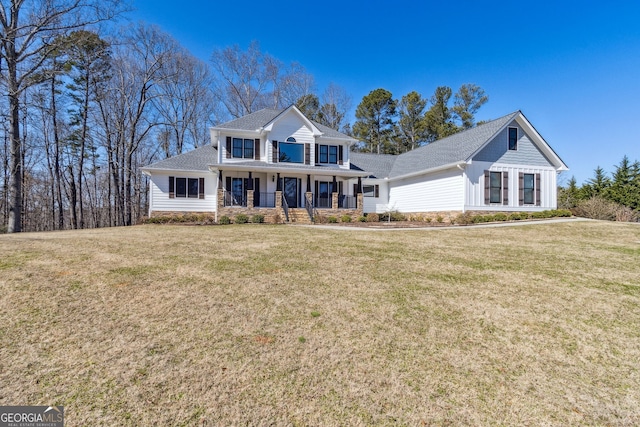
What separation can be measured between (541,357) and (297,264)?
4.40 meters

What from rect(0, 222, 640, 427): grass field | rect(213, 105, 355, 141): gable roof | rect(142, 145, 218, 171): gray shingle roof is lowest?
rect(0, 222, 640, 427): grass field

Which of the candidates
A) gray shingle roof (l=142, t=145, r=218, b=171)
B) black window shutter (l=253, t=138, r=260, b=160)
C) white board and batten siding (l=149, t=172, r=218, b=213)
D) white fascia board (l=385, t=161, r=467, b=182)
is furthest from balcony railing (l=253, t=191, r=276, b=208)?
white fascia board (l=385, t=161, r=467, b=182)

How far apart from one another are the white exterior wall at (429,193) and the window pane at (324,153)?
5.86 meters

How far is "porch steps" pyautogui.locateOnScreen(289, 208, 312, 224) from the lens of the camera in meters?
19.4

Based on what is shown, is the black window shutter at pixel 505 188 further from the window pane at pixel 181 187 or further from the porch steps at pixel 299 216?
the window pane at pixel 181 187

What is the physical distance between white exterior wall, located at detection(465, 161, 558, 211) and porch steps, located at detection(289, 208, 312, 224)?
30.6 ft

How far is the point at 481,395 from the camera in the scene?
9.30 feet

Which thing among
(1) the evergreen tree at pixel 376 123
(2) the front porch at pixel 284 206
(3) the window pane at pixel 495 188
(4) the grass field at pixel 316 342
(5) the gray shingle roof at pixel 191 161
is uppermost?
(1) the evergreen tree at pixel 376 123

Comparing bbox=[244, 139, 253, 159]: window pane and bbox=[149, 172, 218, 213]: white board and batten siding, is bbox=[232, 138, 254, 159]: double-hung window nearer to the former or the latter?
bbox=[244, 139, 253, 159]: window pane

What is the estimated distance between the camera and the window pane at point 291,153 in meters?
20.6

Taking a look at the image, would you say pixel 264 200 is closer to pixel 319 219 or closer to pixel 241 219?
pixel 241 219

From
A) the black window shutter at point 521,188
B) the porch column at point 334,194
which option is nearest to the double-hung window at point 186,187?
the porch column at point 334,194

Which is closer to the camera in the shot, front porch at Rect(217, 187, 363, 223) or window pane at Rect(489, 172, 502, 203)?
window pane at Rect(489, 172, 502, 203)

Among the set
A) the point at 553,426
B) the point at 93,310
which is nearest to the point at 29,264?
the point at 93,310
